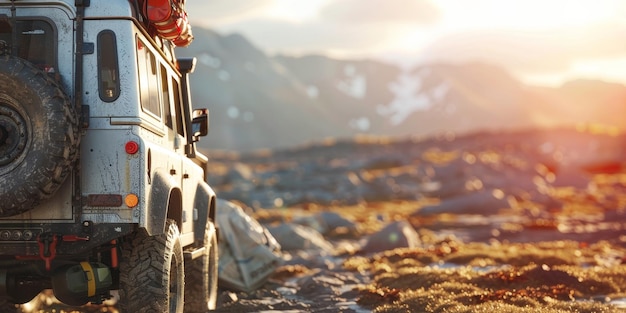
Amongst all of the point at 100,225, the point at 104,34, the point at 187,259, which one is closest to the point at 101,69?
the point at 104,34

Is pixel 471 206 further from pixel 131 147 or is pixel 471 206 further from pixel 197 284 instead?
pixel 131 147

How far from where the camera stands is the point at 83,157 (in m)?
8.30

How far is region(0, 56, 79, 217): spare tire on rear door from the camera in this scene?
304 inches

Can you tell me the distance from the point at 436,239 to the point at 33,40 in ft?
89.1

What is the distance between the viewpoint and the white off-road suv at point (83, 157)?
7.82 metres

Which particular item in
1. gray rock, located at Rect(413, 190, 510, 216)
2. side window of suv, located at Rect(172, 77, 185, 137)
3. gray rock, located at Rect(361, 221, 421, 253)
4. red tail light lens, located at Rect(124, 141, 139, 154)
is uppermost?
side window of suv, located at Rect(172, 77, 185, 137)

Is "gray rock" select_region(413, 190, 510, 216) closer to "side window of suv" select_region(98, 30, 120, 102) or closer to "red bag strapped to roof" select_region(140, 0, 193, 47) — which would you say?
"red bag strapped to roof" select_region(140, 0, 193, 47)

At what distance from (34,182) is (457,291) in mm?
8827

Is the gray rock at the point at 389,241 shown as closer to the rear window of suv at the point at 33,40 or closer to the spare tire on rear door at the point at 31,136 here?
the rear window of suv at the point at 33,40

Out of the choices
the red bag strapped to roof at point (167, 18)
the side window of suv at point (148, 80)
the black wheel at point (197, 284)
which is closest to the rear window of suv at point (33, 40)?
the side window of suv at point (148, 80)

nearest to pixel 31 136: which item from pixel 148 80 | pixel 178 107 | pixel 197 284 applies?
pixel 148 80

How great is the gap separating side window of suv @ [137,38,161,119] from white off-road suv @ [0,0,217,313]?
2cm

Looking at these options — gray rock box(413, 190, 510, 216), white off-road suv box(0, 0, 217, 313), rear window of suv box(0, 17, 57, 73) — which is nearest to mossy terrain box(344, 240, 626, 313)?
Answer: white off-road suv box(0, 0, 217, 313)

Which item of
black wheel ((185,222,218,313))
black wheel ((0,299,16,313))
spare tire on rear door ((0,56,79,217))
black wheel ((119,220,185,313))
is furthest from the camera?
black wheel ((185,222,218,313))
